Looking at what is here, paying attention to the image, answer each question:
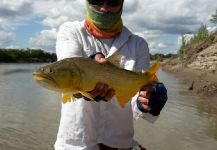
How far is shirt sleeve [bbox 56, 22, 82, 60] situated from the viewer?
4121mm

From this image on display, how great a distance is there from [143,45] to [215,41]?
60956mm

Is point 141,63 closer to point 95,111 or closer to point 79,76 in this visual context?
point 95,111

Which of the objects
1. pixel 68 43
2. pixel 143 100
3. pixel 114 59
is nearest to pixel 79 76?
pixel 114 59

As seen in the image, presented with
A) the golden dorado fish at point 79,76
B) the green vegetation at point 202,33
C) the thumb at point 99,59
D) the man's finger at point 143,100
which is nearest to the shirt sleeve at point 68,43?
the thumb at point 99,59

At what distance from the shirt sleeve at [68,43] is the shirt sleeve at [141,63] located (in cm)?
61

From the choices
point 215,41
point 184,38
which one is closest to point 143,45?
point 215,41

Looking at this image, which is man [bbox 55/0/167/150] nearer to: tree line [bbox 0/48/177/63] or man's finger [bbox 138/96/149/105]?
man's finger [bbox 138/96/149/105]

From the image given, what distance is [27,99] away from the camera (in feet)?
106

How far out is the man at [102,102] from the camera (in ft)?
14.0

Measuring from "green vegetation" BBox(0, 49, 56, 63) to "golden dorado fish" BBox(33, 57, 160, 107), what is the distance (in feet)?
499

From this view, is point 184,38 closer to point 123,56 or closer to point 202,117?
point 202,117

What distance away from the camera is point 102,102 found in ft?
14.1

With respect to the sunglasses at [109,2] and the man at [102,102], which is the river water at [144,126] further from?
the sunglasses at [109,2]

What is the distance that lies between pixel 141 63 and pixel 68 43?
2.52ft
